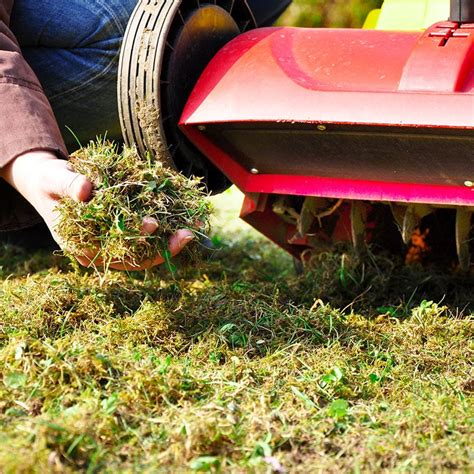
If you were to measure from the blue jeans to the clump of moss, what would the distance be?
2.41 feet

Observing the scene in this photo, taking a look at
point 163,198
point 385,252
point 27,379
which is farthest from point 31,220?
point 385,252

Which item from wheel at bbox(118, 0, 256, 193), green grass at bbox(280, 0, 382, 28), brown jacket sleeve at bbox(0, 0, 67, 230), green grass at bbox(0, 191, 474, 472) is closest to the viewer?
green grass at bbox(0, 191, 474, 472)

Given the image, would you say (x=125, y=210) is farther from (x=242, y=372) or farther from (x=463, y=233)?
(x=463, y=233)

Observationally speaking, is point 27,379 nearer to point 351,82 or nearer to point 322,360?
point 322,360

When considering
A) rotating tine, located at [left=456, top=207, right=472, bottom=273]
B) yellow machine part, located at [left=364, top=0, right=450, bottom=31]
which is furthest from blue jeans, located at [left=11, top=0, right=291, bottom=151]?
rotating tine, located at [left=456, top=207, right=472, bottom=273]

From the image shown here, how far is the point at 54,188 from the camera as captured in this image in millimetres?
1867

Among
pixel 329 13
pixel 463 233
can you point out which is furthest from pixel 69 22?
pixel 329 13

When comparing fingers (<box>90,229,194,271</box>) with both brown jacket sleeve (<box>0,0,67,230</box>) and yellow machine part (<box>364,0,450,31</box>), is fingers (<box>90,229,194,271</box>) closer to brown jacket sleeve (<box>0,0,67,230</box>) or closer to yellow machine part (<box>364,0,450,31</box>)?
brown jacket sleeve (<box>0,0,67,230</box>)

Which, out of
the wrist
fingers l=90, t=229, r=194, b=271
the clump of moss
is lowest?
fingers l=90, t=229, r=194, b=271

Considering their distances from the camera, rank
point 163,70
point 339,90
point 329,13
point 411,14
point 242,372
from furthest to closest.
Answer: point 329,13 < point 411,14 < point 163,70 < point 339,90 < point 242,372

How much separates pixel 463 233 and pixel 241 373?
2.44 ft

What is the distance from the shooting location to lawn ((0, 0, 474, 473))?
1.48 meters

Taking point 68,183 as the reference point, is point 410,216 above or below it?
below

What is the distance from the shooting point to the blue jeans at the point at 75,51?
2547 mm
